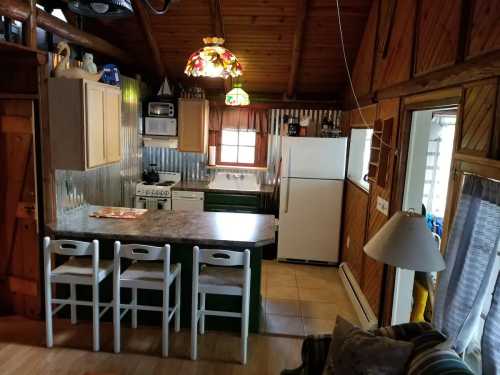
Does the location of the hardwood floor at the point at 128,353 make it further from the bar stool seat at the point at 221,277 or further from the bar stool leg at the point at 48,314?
the bar stool seat at the point at 221,277

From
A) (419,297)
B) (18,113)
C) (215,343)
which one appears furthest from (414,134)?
(18,113)

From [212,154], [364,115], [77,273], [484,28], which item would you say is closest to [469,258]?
[484,28]

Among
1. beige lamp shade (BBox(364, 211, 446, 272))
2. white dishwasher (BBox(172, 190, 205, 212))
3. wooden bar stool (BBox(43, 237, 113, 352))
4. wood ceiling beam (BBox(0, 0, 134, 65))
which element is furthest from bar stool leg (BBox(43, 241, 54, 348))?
white dishwasher (BBox(172, 190, 205, 212))

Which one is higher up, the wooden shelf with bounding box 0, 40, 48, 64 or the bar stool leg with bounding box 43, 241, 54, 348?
the wooden shelf with bounding box 0, 40, 48, 64

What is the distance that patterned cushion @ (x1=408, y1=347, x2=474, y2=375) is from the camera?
160 centimetres

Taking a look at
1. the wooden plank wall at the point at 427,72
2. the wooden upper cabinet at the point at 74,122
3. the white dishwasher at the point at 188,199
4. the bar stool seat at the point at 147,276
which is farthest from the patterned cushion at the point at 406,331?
the white dishwasher at the point at 188,199

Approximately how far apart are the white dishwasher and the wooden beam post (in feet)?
9.41

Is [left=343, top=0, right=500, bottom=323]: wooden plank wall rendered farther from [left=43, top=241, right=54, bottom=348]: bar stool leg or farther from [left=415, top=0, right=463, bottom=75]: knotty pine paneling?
[left=43, top=241, right=54, bottom=348]: bar stool leg

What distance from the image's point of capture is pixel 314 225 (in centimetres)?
521

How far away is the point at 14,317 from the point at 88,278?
1.16 m

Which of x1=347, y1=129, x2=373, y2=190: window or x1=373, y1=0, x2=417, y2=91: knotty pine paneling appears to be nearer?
x1=373, y1=0, x2=417, y2=91: knotty pine paneling

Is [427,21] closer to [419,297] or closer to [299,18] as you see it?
[299,18]

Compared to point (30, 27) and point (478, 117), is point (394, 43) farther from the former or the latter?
point (30, 27)

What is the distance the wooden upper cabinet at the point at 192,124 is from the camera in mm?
5645
